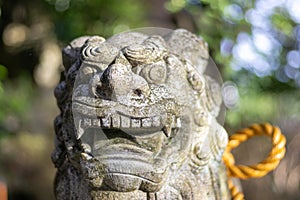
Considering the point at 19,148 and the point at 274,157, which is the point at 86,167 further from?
the point at 19,148

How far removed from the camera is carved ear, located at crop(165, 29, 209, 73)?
850 millimetres

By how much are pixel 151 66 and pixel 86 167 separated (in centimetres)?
15

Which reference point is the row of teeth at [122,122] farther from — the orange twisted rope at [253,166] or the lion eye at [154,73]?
the orange twisted rope at [253,166]

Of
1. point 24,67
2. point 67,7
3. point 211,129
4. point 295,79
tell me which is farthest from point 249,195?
point 211,129

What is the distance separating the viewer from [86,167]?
28.2 inches

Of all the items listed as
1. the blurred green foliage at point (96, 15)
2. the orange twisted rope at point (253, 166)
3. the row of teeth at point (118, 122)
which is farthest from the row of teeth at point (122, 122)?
the blurred green foliage at point (96, 15)

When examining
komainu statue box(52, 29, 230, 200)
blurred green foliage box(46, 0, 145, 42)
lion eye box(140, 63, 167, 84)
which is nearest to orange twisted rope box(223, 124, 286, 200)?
komainu statue box(52, 29, 230, 200)

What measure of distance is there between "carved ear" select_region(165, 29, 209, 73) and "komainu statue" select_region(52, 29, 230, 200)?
3 centimetres

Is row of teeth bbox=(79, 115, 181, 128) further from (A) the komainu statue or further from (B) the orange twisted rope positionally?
(B) the orange twisted rope

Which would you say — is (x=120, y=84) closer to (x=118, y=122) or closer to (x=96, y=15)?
(x=118, y=122)

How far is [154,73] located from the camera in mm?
729

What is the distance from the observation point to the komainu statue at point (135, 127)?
27.6 inches

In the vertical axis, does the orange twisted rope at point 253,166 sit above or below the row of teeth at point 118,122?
below

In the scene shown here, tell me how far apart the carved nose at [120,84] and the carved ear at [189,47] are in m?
0.14
